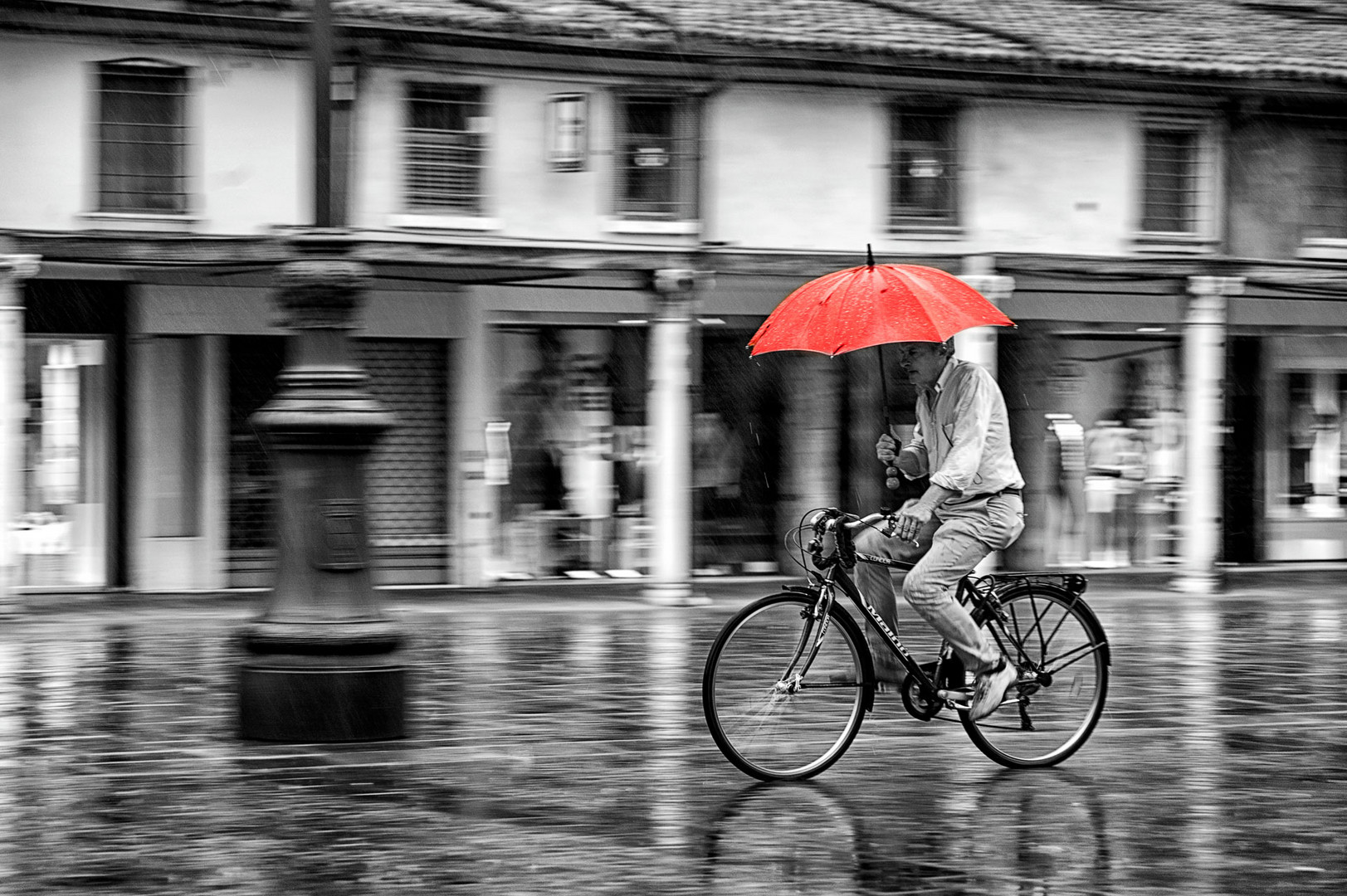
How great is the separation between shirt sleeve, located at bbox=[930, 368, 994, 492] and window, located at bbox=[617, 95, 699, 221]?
1086 cm

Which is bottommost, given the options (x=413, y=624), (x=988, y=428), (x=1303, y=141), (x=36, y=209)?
(x=413, y=624)

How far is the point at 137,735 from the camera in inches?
329

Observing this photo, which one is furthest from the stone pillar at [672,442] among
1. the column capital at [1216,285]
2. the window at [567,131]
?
the column capital at [1216,285]

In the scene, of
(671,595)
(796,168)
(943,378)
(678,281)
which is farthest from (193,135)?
(943,378)

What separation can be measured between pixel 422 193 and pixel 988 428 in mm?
11088

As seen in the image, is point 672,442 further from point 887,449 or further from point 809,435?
point 887,449

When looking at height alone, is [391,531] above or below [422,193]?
below

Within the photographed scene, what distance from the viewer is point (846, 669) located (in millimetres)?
7113

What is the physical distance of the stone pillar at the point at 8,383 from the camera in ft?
49.4

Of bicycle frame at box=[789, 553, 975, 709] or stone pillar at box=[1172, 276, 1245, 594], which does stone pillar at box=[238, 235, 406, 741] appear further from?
stone pillar at box=[1172, 276, 1245, 594]

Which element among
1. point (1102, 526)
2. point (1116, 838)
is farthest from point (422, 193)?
point (1116, 838)

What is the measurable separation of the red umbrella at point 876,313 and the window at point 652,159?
10.6 metres

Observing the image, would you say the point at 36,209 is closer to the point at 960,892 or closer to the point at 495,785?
→ the point at 495,785

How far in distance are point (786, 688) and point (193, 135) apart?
11.4m
